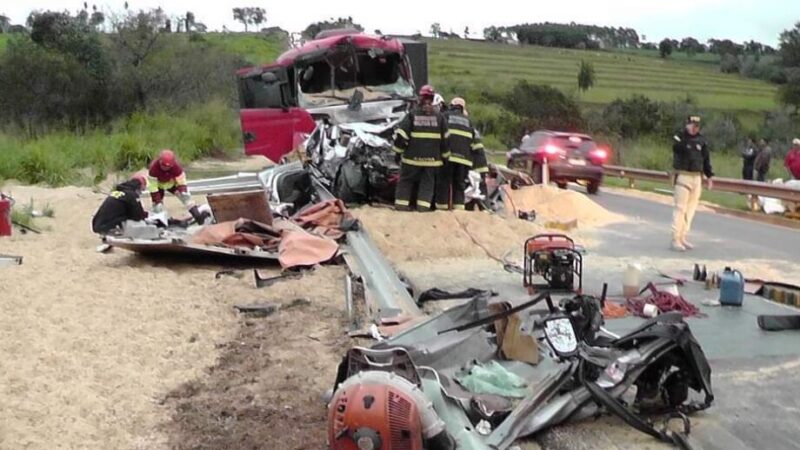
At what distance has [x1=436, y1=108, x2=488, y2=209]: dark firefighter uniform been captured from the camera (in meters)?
13.8

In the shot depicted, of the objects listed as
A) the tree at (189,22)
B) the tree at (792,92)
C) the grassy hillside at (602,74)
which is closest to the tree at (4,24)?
the tree at (189,22)

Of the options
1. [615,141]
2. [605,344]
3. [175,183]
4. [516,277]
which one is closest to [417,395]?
[605,344]

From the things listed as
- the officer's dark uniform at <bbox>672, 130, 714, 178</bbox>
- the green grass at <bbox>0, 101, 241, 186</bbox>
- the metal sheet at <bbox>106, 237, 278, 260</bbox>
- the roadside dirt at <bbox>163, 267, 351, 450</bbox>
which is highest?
the officer's dark uniform at <bbox>672, 130, 714, 178</bbox>

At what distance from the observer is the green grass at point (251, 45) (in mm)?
57656

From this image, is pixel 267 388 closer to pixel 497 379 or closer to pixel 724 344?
pixel 497 379

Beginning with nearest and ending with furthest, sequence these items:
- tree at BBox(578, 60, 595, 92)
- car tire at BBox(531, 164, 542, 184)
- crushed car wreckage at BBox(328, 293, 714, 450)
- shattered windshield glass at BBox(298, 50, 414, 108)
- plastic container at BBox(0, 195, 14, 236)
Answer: crushed car wreckage at BBox(328, 293, 714, 450) → plastic container at BBox(0, 195, 14, 236) → shattered windshield glass at BBox(298, 50, 414, 108) → car tire at BBox(531, 164, 542, 184) → tree at BBox(578, 60, 595, 92)

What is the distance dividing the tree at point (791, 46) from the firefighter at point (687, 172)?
50.3m

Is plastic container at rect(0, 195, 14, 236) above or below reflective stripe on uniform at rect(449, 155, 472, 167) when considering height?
below

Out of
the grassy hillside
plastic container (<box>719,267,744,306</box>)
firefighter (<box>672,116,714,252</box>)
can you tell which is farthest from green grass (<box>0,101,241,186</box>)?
the grassy hillside

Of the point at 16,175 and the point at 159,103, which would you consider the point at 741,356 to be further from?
the point at 159,103

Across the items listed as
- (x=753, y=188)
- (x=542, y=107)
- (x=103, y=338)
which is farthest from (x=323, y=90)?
(x=542, y=107)

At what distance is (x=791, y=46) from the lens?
58.9 metres

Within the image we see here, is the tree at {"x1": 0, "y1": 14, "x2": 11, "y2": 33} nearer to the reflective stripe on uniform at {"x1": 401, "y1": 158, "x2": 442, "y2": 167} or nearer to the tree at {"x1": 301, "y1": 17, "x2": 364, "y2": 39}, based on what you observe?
the tree at {"x1": 301, "y1": 17, "x2": 364, "y2": 39}

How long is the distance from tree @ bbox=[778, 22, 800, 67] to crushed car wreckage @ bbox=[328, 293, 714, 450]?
5787 cm
